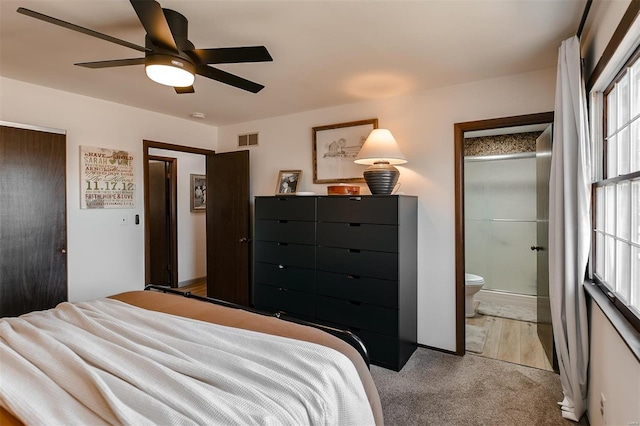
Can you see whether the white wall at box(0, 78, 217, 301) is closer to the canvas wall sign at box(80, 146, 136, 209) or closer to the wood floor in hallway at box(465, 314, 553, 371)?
the canvas wall sign at box(80, 146, 136, 209)

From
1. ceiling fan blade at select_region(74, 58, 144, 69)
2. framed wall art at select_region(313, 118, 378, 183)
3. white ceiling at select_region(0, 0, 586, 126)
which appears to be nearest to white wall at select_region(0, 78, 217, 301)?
white ceiling at select_region(0, 0, 586, 126)

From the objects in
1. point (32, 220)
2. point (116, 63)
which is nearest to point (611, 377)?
point (116, 63)

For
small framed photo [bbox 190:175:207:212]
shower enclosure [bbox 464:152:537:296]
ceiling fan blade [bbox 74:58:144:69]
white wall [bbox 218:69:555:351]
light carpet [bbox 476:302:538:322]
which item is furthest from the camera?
small framed photo [bbox 190:175:207:212]

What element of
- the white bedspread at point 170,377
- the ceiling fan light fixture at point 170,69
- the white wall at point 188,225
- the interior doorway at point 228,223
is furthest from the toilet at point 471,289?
the white wall at point 188,225

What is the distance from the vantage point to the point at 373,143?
9.63 ft

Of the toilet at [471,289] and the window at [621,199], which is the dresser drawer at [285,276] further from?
the window at [621,199]

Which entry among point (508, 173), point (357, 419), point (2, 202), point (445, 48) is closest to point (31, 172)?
point (2, 202)

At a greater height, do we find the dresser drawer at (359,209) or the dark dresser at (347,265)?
the dresser drawer at (359,209)

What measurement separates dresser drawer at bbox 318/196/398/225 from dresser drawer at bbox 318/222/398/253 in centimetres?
5

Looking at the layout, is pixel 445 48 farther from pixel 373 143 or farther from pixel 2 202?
pixel 2 202

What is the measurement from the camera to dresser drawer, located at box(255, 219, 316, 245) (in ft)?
10.6

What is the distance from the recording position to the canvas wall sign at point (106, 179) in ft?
10.7

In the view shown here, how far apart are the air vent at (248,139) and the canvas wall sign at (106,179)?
1.27 m

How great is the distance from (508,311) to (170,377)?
13.6 feet
